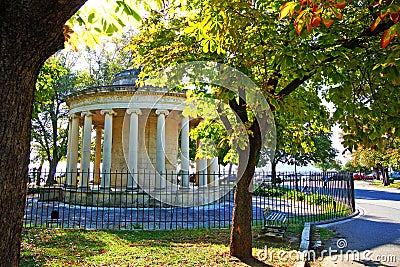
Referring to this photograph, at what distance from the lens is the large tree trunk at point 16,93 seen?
2105 millimetres

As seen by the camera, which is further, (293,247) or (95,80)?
(95,80)

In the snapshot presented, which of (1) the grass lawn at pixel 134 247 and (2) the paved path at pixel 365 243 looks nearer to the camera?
(1) the grass lawn at pixel 134 247

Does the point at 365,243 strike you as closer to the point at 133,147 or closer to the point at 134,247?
the point at 134,247

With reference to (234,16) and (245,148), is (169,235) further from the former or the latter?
(234,16)

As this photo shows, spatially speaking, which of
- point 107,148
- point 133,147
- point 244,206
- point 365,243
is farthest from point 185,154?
point 244,206

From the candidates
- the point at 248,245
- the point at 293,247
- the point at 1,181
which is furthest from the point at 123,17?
the point at 293,247

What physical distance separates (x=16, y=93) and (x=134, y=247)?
7.15m

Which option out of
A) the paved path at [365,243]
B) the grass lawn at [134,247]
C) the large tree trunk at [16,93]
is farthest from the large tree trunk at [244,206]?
the large tree trunk at [16,93]

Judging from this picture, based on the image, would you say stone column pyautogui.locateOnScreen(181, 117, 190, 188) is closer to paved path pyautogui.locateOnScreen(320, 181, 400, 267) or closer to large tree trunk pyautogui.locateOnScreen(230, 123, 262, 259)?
paved path pyautogui.locateOnScreen(320, 181, 400, 267)

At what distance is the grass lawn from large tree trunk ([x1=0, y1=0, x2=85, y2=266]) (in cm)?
518

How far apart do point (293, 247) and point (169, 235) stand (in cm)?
402

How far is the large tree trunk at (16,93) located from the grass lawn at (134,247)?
5.18 metres

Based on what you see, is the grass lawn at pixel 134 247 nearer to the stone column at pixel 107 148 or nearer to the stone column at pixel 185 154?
the stone column at pixel 185 154

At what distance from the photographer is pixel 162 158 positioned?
19344 mm
